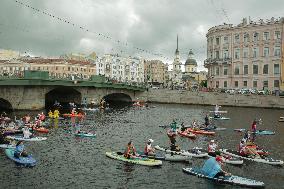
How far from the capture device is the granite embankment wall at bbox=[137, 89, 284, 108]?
90.8m

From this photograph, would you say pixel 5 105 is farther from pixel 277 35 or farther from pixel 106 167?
pixel 277 35

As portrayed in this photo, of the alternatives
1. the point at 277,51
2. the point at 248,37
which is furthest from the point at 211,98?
the point at 277,51

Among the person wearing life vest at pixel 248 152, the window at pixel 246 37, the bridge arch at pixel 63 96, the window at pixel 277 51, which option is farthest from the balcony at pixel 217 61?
the person wearing life vest at pixel 248 152

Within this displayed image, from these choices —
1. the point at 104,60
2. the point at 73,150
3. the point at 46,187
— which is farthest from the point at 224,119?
the point at 104,60

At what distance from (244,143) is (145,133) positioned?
16.1 m

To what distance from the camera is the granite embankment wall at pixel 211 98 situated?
9081cm

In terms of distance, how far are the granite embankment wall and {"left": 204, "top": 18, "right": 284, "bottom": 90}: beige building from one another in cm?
1305

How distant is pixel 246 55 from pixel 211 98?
1794 cm

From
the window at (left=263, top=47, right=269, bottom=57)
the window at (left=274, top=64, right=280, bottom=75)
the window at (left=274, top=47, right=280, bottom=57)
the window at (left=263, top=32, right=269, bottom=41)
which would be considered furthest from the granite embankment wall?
the window at (left=263, top=32, right=269, bottom=41)

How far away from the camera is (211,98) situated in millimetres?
98812

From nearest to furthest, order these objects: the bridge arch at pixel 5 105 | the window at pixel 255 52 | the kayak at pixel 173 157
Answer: the kayak at pixel 173 157
the bridge arch at pixel 5 105
the window at pixel 255 52

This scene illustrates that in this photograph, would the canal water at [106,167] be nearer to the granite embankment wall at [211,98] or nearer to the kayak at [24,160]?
the kayak at [24,160]

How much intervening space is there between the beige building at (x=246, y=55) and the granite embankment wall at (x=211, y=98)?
1305cm

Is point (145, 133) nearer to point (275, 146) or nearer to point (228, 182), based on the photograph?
point (275, 146)
